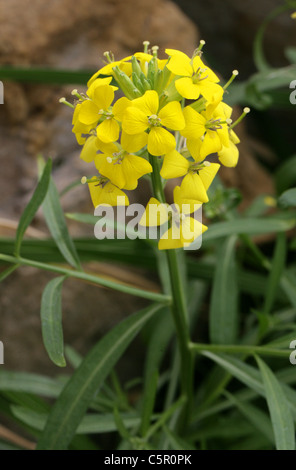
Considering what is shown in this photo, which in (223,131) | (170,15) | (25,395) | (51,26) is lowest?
(25,395)

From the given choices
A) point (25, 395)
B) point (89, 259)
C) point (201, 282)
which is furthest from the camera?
point (201, 282)

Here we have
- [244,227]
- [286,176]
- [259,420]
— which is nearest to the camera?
[259,420]

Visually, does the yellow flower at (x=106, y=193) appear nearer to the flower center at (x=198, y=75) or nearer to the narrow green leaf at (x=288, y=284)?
the flower center at (x=198, y=75)

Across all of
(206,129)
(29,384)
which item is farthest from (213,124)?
(29,384)

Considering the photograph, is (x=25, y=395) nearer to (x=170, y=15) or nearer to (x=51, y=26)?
(x=51, y=26)

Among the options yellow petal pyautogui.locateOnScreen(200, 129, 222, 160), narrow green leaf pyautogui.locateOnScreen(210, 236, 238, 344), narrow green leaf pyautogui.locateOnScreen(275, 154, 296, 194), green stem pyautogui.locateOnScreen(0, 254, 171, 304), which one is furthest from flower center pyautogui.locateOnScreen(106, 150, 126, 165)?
narrow green leaf pyautogui.locateOnScreen(275, 154, 296, 194)

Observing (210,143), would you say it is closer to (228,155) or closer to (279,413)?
(228,155)

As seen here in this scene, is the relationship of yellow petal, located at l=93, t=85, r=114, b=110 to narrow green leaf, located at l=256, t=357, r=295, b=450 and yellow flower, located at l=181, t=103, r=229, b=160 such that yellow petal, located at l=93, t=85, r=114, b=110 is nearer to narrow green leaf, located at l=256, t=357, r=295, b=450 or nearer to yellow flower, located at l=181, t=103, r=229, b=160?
yellow flower, located at l=181, t=103, r=229, b=160

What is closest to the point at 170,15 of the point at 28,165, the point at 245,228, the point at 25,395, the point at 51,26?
the point at 51,26
